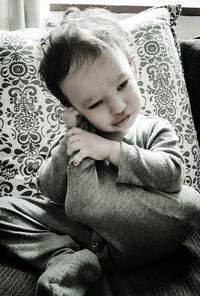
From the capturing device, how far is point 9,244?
0.96m

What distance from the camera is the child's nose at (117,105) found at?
3.06ft

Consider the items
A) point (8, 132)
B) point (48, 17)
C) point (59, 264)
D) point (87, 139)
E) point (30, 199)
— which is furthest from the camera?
point (48, 17)

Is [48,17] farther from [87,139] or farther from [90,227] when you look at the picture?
[90,227]

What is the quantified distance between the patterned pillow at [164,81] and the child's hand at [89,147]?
1.06 feet

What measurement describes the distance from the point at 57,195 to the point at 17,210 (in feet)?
0.33

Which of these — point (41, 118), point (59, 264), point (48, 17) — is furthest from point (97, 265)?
point (48, 17)

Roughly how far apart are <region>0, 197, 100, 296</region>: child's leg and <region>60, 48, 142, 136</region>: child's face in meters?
0.24

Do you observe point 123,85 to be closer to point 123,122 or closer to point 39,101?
point 123,122

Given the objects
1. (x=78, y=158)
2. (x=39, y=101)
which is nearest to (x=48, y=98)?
(x=39, y=101)

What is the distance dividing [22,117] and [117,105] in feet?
1.22

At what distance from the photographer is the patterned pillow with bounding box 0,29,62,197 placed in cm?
116

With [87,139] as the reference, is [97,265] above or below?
below

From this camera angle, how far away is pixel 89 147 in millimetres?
934

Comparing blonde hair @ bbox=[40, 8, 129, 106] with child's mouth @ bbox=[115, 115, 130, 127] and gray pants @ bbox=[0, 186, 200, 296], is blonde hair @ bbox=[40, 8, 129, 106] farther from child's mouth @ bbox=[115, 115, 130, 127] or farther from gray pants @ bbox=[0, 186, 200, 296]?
gray pants @ bbox=[0, 186, 200, 296]
